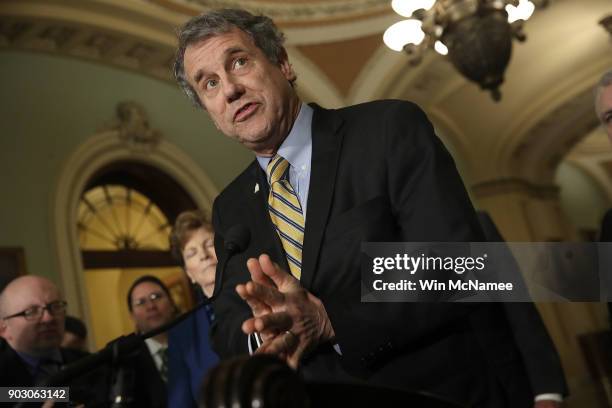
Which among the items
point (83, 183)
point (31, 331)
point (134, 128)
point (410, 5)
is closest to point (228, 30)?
point (31, 331)

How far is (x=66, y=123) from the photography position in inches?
253

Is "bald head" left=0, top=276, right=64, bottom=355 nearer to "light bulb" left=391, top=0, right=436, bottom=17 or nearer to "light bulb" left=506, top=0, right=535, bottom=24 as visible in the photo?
"light bulb" left=391, top=0, right=436, bottom=17

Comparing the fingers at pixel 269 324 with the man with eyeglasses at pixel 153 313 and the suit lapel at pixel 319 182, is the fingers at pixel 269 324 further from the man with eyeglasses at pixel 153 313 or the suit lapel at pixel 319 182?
the man with eyeglasses at pixel 153 313

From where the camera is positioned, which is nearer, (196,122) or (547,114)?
(196,122)

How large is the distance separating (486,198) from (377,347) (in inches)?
435

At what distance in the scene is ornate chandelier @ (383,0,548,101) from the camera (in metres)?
5.43

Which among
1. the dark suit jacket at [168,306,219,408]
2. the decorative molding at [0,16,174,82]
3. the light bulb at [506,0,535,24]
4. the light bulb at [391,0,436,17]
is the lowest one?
the dark suit jacket at [168,306,219,408]

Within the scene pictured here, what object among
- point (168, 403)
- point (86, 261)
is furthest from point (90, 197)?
point (168, 403)

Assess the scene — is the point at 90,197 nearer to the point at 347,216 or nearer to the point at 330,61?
the point at 330,61

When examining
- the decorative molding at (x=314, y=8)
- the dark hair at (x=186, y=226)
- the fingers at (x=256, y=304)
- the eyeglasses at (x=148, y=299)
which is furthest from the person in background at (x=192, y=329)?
the decorative molding at (x=314, y=8)

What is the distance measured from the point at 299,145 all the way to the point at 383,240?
360 mm

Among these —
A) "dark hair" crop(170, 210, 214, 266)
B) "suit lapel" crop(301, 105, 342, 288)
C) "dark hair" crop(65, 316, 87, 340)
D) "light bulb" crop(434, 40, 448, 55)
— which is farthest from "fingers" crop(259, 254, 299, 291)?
"light bulb" crop(434, 40, 448, 55)

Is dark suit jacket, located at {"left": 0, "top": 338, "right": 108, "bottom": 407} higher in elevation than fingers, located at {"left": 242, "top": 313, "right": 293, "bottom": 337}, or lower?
higher

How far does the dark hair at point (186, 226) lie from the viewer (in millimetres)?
3023
